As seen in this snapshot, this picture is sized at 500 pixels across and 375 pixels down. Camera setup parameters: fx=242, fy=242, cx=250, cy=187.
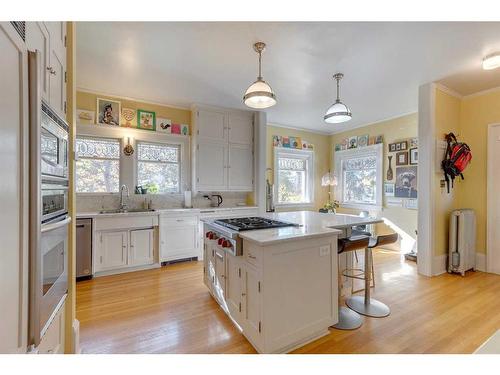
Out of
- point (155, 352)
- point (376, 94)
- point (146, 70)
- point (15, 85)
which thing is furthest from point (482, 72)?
point (155, 352)

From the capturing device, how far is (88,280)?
3234 mm

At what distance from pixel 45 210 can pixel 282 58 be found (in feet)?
8.26

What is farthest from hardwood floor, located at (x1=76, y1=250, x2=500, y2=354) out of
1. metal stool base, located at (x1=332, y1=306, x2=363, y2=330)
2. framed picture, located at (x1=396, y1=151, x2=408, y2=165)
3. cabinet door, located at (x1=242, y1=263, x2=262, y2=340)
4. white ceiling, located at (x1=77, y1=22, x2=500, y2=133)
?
white ceiling, located at (x1=77, y1=22, x2=500, y2=133)

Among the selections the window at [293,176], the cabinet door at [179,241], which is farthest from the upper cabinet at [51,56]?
the window at [293,176]

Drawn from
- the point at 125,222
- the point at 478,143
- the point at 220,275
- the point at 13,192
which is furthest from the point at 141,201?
the point at 478,143

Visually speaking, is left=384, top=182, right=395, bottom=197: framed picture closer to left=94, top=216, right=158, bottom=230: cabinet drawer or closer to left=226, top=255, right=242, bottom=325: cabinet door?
left=226, top=255, right=242, bottom=325: cabinet door

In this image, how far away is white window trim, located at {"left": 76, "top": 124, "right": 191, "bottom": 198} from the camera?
366cm

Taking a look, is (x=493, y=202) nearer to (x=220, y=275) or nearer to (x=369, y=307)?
(x=369, y=307)

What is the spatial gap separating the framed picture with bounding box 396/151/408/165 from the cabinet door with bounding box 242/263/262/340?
4.16 meters

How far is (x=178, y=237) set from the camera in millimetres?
3877

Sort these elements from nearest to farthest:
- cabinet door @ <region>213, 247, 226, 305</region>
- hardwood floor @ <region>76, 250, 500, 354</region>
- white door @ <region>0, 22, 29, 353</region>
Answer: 1. white door @ <region>0, 22, 29, 353</region>
2. hardwood floor @ <region>76, 250, 500, 354</region>
3. cabinet door @ <region>213, 247, 226, 305</region>

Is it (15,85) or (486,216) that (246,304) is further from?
(486,216)
